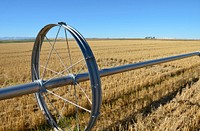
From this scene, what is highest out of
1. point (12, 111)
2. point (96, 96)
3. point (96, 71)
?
point (96, 71)

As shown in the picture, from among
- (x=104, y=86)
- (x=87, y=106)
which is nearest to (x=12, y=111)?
(x=87, y=106)

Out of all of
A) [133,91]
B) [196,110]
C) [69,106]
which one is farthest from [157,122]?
[133,91]

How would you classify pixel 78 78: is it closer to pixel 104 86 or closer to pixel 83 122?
pixel 83 122

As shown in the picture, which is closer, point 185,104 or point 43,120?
point 43,120

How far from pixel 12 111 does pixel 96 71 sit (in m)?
2.90

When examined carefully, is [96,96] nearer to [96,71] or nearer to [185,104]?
[96,71]

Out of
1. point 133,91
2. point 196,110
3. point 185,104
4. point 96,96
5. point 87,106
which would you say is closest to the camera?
point 96,96

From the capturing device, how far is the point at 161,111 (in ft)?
13.6

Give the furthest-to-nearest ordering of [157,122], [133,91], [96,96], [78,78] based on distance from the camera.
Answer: [133,91], [157,122], [78,78], [96,96]

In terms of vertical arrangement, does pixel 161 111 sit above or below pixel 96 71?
below

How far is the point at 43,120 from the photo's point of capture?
410 centimetres

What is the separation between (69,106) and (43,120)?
26.7 inches

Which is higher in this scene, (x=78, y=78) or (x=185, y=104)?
(x=78, y=78)

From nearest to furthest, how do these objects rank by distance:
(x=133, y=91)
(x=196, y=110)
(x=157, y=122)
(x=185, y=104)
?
(x=157, y=122) < (x=196, y=110) < (x=185, y=104) < (x=133, y=91)
